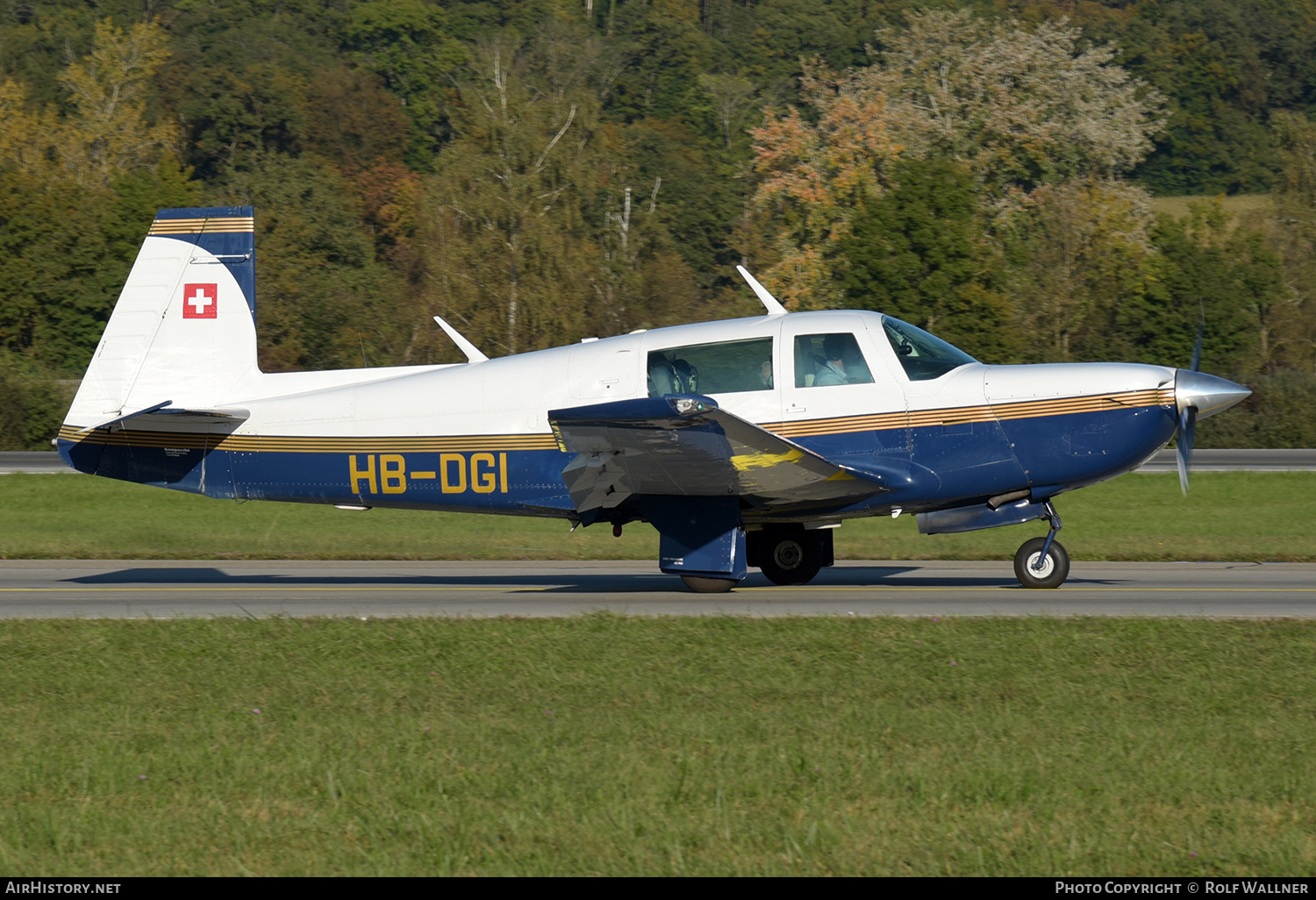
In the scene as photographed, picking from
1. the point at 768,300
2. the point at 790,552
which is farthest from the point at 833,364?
the point at 790,552

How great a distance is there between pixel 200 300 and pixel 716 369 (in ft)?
16.4

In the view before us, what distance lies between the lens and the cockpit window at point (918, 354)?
11703 millimetres

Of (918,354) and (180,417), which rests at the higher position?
(918,354)

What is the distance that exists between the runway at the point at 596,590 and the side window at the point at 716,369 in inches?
73.2

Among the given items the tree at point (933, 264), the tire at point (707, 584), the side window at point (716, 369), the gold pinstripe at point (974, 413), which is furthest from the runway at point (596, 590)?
the tree at point (933, 264)

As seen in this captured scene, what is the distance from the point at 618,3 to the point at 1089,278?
156 ft

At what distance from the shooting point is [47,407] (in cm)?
3519

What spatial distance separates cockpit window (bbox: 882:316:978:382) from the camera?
38.4 ft

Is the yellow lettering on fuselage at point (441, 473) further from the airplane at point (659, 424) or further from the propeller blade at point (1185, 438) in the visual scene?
the propeller blade at point (1185, 438)

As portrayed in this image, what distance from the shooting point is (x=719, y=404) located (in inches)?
462

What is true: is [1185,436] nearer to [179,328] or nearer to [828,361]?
[828,361]

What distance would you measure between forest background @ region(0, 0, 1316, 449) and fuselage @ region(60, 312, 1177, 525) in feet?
51.7

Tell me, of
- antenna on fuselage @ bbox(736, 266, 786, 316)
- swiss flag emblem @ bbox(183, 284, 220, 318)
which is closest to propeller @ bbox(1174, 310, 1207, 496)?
antenna on fuselage @ bbox(736, 266, 786, 316)

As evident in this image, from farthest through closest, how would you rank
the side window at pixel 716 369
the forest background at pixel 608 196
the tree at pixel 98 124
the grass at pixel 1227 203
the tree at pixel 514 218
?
the grass at pixel 1227 203
the tree at pixel 98 124
the tree at pixel 514 218
the forest background at pixel 608 196
the side window at pixel 716 369
